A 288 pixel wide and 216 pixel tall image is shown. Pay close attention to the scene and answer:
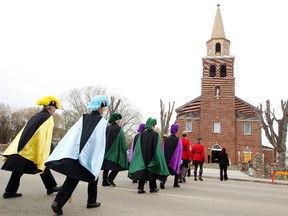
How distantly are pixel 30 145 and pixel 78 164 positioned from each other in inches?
57.2

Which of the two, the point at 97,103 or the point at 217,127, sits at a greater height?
the point at 217,127

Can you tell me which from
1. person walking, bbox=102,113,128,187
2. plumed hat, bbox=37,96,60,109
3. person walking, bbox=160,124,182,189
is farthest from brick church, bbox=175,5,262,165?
plumed hat, bbox=37,96,60,109

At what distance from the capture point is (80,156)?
16.0ft

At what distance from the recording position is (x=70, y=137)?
504 cm

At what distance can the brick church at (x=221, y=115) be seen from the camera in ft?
143

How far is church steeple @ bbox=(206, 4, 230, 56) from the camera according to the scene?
46.9m

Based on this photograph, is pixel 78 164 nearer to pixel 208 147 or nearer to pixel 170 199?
pixel 170 199

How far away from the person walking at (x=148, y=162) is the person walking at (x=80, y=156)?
7.88 ft

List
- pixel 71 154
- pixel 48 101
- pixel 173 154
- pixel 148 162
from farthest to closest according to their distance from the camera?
pixel 173 154 < pixel 148 162 < pixel 48 101 < pixel 71 154

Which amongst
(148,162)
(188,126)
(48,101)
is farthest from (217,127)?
(48,101)

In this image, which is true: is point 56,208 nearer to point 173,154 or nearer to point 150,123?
Answer: point 150,123

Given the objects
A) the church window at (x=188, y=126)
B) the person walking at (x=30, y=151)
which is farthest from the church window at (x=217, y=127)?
the person walking at (x=30, y=151)

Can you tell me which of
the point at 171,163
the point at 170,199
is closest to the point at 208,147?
the point at 171,163

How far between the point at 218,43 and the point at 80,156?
4607 cm
